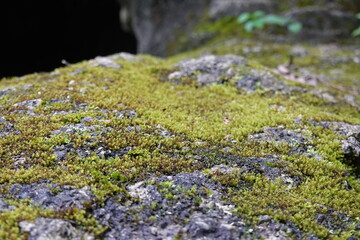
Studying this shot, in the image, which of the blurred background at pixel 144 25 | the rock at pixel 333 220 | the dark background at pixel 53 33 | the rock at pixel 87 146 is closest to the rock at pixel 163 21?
the blurred background at pixel 144 25

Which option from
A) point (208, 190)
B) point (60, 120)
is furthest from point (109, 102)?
point (208, 190)

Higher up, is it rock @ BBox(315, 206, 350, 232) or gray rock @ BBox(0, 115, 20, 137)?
gray rock @ BBox(0, 115, 20, 137)

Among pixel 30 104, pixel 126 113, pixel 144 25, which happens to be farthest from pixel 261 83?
pixel 144 25

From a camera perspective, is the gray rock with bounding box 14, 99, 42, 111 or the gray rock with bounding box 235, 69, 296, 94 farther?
the gray rock with bounding box 235, 69, 296, 94

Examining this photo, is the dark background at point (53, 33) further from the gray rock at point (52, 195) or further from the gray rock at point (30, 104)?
the gray rock at point (52, 195)

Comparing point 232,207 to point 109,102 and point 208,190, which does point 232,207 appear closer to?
point 208,190

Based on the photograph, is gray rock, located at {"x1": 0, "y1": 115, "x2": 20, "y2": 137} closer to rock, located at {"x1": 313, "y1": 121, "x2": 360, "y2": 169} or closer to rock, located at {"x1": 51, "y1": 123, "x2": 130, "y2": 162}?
rock, located at {"x1": 51, "y1": 123, "x2": 130, "y2": 162}

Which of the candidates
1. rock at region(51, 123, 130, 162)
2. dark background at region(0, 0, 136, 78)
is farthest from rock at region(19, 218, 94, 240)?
dark background at region(0, 0, 136, 78)

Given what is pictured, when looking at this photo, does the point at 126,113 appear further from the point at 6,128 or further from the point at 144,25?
the point at 144,25
